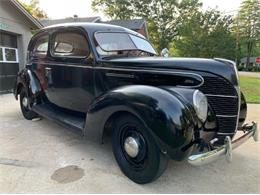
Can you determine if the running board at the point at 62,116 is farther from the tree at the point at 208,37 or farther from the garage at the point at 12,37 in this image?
the tree at the point at 208,37

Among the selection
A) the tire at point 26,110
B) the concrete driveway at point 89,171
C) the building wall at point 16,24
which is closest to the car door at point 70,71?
the concrete driveway at point 89,171

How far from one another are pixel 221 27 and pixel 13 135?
13452mm

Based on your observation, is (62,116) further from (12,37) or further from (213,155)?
(12,37)

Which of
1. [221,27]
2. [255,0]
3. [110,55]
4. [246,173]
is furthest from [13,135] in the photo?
[255,0]

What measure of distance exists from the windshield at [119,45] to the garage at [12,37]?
7.57 meters

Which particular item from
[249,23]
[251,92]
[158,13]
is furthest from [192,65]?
[249,23]

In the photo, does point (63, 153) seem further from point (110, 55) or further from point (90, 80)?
point (110, 55)

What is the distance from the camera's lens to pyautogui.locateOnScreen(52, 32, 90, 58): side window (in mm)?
3998

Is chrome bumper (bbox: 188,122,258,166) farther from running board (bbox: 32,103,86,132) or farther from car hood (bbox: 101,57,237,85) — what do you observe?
running board (bbox: 32,103,86,132)

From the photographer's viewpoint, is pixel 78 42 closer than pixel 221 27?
Yes

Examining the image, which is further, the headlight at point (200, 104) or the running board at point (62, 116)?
the running board at point (62, 116)

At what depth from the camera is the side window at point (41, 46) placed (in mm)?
4903

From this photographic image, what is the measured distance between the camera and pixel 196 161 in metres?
2.46

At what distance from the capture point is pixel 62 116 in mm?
4238
